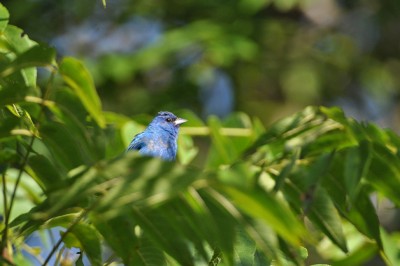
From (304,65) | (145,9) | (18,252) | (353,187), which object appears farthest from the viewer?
(304,65)

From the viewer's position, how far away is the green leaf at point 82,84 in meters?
2.04

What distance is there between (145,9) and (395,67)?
3116 mm

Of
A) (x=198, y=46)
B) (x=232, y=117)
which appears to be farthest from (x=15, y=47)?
(x=198, y=46)

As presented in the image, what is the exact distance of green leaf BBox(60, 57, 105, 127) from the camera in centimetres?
204

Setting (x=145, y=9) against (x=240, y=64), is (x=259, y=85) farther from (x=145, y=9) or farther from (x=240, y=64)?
(x=145, y=9)

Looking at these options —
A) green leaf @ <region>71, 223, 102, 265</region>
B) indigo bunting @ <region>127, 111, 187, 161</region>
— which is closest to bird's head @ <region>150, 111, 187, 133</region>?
indigo bunting @ <region>127, 111, 187, 161</region>

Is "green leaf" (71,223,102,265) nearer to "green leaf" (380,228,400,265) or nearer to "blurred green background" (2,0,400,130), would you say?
"green leaf" (380,228,400,265)

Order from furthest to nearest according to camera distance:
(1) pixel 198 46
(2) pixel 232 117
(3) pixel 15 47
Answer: (1) pixel 198 46
(2) pixel 232 117
(3) pixel 15 47

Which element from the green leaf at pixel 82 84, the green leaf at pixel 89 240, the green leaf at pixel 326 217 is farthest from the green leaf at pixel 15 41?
the green leaf at pixel 326 217

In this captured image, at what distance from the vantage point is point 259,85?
10.8 m

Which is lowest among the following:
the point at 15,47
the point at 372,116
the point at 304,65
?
the point at 372,116

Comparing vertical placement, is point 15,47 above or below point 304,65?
above

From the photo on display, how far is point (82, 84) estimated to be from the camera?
6.81 feet

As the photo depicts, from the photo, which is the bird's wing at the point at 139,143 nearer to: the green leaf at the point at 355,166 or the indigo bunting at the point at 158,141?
the indigo bunting at the point at 158,141
